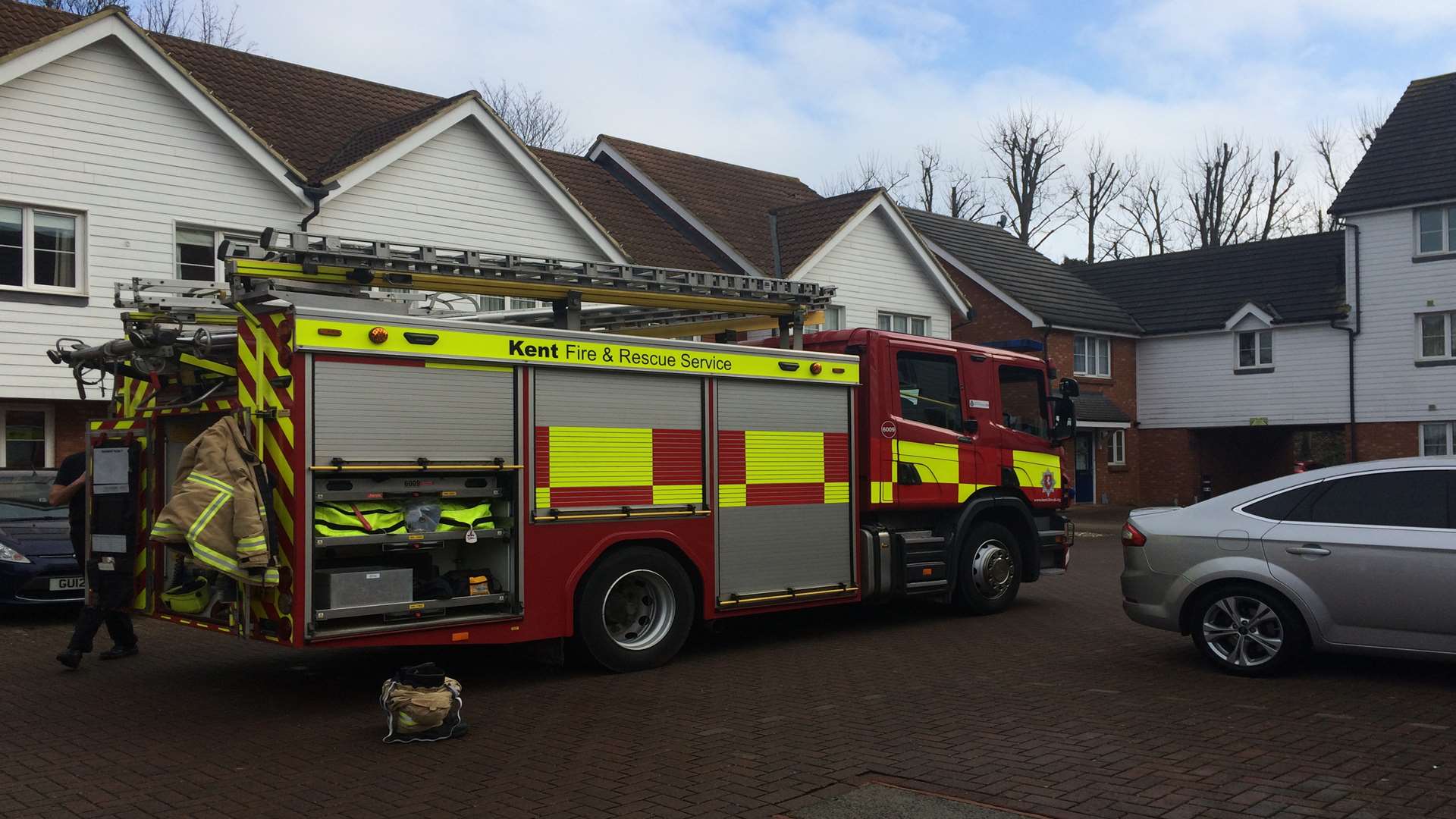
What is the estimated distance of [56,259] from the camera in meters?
15.6

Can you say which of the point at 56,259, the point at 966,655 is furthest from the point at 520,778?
the point at 56,259

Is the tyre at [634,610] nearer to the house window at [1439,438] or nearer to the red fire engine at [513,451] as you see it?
the red fire engine at [513,451]

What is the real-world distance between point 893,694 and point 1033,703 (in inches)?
35.8

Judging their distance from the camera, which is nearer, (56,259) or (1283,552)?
(1283,552)

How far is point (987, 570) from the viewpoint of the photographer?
479 inches

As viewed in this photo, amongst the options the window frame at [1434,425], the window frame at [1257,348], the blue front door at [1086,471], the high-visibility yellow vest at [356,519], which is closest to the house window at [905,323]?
the blue front door at [1086,471]

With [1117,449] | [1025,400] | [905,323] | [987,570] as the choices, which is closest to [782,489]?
[987,570]

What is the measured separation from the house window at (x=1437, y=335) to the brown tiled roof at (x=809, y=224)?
15.9 m

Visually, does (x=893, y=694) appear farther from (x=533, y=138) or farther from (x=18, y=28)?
(x=533, y=138)

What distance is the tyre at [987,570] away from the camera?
39.5ft

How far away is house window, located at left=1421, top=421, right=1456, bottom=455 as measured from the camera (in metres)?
32.3

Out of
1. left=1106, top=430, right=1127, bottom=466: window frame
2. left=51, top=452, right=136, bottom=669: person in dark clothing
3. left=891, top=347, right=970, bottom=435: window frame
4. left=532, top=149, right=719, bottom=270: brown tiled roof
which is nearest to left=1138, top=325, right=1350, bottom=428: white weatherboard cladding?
left=1106, top=430, right=1127, bottom=466: window frame

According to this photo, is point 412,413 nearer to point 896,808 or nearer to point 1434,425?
point 896,808

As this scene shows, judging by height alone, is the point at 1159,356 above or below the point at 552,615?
above
